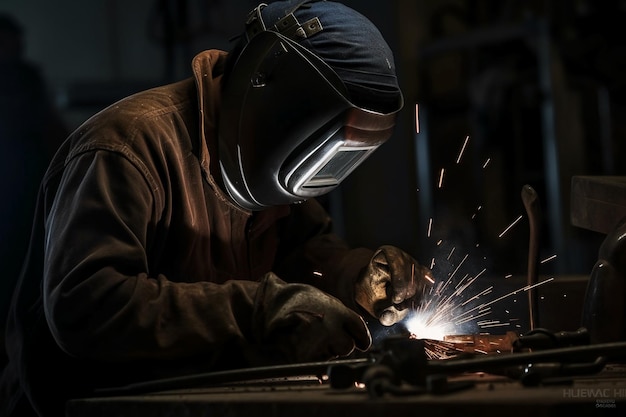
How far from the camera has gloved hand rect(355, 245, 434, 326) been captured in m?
2.62

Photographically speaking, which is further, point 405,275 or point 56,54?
point 56,54

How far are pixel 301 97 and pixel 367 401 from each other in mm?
897

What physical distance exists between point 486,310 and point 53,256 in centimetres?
128

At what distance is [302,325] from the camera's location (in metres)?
2.13

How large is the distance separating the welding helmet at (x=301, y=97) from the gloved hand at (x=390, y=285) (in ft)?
0.90

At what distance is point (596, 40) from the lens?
21.5 feet

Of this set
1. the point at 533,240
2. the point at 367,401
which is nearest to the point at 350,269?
the point at 533,240

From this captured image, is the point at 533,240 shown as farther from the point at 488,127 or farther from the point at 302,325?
the point at 488,127

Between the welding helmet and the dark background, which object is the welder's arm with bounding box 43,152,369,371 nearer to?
the welding helmet

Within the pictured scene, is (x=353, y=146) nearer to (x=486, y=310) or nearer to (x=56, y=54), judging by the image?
(x=486, y=310)

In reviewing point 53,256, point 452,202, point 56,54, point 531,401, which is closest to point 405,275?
point 53,256

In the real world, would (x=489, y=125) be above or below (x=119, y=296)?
below

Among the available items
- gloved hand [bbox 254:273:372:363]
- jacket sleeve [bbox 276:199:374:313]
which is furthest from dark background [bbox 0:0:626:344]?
gloved hand [bbox 254:273:372:363]

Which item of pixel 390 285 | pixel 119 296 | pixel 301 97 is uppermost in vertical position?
pixel 301 97
